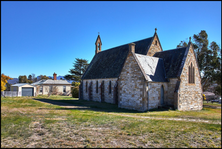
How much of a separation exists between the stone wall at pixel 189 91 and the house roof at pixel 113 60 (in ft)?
24.8

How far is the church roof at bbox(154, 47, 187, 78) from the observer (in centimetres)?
2241

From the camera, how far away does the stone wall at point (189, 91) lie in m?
21.4

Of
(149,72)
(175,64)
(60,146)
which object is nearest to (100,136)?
(60,146)

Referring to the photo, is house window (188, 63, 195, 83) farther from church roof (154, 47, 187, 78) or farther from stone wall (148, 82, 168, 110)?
stone wall (148, 82, 168, 110)

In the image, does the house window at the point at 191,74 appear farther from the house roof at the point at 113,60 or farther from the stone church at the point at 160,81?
the house roof at the point at 113,60

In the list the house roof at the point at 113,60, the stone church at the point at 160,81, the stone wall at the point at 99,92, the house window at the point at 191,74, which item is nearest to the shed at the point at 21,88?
the stone wall at the point at 99,92

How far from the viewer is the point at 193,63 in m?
23.4

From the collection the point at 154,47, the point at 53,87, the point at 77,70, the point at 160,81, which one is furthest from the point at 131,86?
the point at 77,70

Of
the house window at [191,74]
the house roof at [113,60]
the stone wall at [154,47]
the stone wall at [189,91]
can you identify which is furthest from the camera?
the house roof at [113,60]

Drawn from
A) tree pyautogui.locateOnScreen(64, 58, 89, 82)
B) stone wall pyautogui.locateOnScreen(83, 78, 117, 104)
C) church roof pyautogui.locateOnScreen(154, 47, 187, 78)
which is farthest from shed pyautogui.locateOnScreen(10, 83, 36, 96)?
tree pyautogui.locateOnScreen(64, 58, 89, 82)

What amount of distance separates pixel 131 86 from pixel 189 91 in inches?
326

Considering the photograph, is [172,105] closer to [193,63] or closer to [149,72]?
[149,72]

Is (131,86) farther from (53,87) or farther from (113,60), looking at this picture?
(53,87)

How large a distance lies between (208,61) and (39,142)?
33.2 meters
